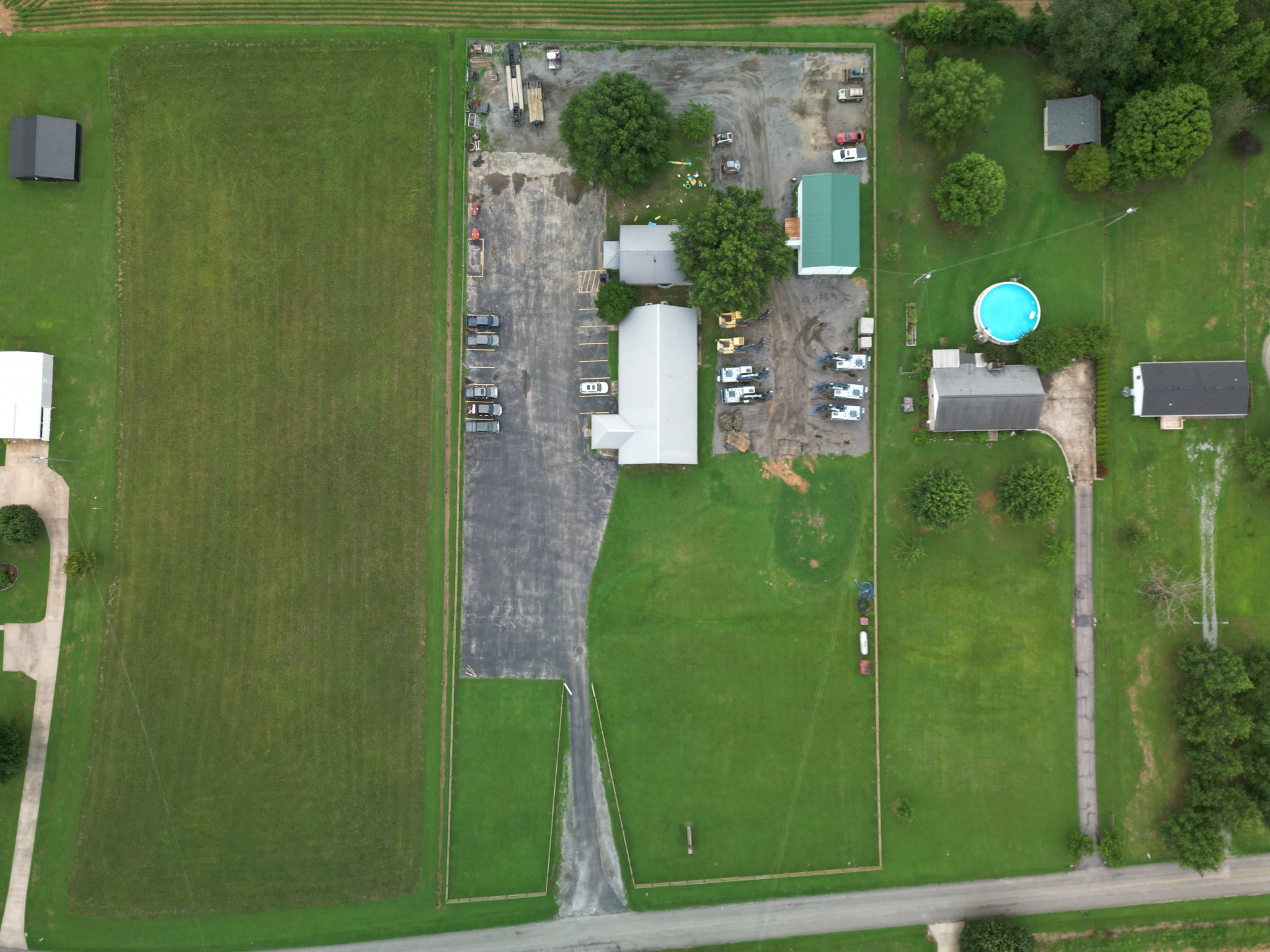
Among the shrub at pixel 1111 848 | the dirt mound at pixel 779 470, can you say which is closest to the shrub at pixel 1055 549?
the dirt mound at pixel 779 470

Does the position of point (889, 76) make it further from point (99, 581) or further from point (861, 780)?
point (99, 581)

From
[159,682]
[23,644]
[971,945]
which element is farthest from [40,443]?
[971,945]

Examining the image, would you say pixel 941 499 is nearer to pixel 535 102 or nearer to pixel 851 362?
pixel 851 362

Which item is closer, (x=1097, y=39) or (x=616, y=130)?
(x=1097, y=39)

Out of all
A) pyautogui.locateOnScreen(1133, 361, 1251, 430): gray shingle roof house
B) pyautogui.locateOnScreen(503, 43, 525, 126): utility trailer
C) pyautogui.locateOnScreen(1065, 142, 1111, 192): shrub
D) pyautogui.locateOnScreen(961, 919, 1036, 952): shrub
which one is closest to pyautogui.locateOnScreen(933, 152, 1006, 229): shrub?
pyautogui.locateOnScreen(1065, 142, 1111, 192): shrub

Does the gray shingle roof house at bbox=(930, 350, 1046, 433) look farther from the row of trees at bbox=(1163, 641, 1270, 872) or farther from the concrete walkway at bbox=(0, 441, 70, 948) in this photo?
the concrete walkway at bbox=(0, 441, 70, 948)

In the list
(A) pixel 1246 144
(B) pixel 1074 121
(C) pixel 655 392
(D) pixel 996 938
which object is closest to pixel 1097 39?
(B) pixel 1074 121
